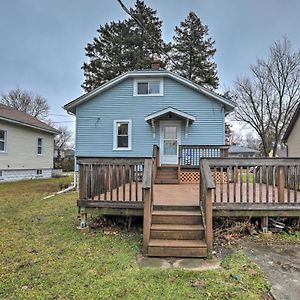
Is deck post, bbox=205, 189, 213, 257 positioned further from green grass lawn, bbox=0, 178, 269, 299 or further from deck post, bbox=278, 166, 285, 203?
deck post, bbox=278, 166, 285, 203

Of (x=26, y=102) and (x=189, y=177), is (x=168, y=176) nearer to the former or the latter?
(x=189, y=177)

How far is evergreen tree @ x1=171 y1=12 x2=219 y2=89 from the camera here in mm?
28672

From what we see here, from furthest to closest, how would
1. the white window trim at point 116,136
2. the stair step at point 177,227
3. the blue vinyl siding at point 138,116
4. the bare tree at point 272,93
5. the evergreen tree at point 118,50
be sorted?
1. the evergreen tree at point 118,50
2. the bare tree at point 272,93
3. the white window trim at point 116,136
4. the blue vinyl siding at point 138,116
5. the stair step at point 177,227

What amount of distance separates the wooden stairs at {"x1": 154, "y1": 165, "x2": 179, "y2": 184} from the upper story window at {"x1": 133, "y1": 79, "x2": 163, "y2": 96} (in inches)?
179

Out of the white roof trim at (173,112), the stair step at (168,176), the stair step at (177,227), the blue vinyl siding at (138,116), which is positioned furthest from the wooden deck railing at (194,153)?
the stair step at (177,227)

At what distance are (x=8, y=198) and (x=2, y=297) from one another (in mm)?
8037

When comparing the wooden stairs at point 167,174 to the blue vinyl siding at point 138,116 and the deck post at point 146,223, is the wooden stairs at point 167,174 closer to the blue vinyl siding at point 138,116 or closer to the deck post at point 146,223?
the blue vinyl siding at point 138,116

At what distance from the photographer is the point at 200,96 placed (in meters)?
13.5

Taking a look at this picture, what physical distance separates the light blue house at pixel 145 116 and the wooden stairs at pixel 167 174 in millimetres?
2342

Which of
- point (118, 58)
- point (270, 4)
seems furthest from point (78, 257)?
point (118, 58)

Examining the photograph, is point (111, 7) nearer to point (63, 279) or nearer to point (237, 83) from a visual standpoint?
point (63, 279)

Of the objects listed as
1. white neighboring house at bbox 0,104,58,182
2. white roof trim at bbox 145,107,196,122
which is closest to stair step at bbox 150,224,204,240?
white roof trim at bbox 145,107,196,122

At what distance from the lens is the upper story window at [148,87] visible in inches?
539

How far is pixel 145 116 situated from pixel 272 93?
63.6 feet
